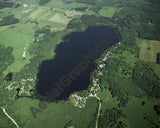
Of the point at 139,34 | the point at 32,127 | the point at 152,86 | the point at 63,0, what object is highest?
the point at 63,0

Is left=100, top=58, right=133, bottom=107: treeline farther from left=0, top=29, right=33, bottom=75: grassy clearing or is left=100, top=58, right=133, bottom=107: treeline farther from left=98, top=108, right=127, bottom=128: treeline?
left=0, top=29, right=33, bottom=75: grassy clearing

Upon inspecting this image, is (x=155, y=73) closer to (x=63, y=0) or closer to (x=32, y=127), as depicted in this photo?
(x=32, y=127)

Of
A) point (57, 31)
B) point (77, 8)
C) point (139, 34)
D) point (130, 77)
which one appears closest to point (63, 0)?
point (77, 8)

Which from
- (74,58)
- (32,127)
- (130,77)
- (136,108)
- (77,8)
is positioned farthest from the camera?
(77,8)

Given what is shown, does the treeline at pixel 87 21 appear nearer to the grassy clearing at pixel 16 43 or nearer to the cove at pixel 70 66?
the cove at pixel 70 66

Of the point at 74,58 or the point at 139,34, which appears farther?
the point at 139,34

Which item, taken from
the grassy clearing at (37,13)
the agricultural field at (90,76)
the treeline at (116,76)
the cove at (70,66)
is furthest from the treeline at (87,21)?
the treeline at (116,76)

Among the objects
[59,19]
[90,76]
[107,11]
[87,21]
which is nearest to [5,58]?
[90,76]
